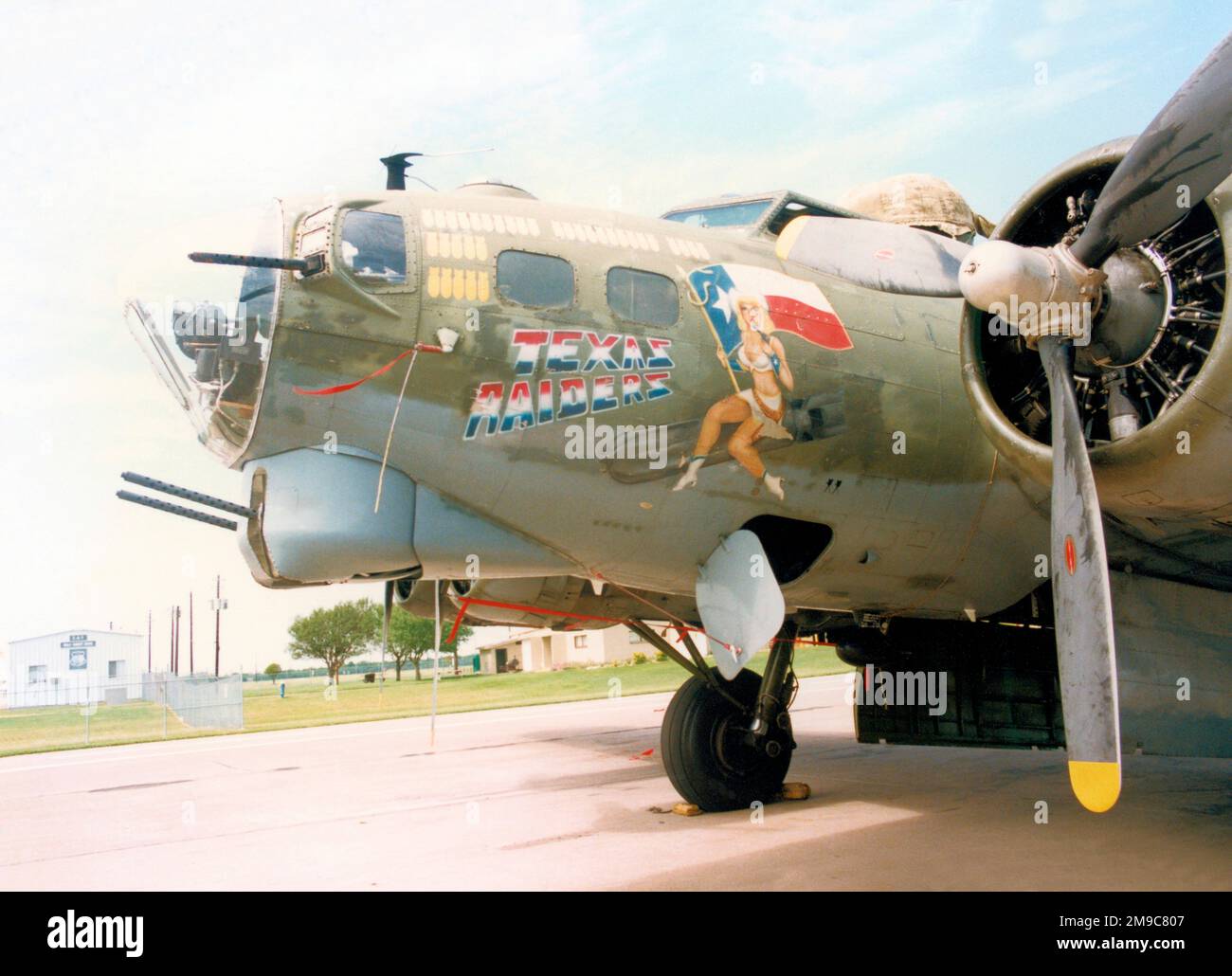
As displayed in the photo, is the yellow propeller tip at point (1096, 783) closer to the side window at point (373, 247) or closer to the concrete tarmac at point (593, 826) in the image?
the concrete tarmac at point (593, 826)

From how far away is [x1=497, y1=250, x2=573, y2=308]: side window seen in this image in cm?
651

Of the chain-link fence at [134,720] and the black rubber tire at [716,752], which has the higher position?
the black rubber tire at [716,752]

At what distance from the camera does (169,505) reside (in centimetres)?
716

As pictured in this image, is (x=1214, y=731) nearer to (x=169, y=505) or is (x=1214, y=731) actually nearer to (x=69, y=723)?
(x=169, y=505)

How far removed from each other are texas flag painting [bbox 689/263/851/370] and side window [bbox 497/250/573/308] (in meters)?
0.94

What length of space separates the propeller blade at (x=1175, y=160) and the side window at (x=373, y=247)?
159 inches

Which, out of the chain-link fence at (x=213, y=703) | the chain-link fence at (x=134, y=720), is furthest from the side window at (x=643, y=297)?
the chain-link fence at (x=213, y=703)

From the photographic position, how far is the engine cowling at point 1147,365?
5555 mm

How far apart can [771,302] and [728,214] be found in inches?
56.1

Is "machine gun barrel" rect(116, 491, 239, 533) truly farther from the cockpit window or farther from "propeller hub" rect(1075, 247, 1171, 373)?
"propeller hub" rect(1075, 247, 1171, 373)
